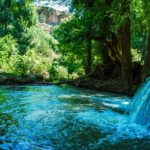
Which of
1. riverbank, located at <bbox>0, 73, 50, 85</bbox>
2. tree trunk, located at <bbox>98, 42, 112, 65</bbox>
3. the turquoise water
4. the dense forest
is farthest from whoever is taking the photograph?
tree trunk, located at <bbox>98, 42, 112, 65</bbox>

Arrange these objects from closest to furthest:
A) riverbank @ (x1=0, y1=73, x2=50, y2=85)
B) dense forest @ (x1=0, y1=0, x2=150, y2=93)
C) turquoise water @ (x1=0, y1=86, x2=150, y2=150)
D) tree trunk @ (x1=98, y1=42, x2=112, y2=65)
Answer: turquoise water @ (x1=0, y1=86, x2=150, y2=150) → dense forest @ (x1=0, y1=0, x2=150, y2=93) → riverbank @ (x1=0, y1=73, x2=50, y2=85) → tree trunk @ (x1=98, y1=42, x2=112, y2=65)

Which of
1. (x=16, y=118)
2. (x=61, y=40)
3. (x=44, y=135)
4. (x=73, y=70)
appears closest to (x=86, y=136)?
(x=44, y=135)

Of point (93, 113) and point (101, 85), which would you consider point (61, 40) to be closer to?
point (101, 85)

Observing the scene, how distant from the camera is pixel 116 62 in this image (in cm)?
2453

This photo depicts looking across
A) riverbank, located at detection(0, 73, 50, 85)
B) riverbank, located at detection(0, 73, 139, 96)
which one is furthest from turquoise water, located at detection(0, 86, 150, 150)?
riverbank, located at detection(0, 73, 50, 85)

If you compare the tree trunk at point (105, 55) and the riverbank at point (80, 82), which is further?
the tree trunk at point (105, 55)

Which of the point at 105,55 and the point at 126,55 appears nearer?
the point at 126,55

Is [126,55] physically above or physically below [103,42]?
below

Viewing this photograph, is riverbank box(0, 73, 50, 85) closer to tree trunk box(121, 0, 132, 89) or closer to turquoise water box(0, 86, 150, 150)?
tree trunk box(121, 0, 132, 89)

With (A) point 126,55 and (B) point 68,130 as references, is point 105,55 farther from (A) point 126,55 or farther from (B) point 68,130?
(B) point 68,130

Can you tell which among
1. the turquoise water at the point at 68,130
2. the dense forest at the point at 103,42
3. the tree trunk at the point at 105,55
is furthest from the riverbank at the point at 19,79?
the turquoise water at the point at 68,130

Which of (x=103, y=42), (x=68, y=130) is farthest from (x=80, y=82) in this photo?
(x=68, y=130)

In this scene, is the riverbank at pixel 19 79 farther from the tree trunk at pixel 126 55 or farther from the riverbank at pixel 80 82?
the tree trunk at pixel 126 55

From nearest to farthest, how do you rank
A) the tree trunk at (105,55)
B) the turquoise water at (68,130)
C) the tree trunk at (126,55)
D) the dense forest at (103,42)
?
the turquoise water at (68,130) < the dense forest at (103,42) < the tree trunk at (126,55) < the tree trunk at (105,55)
